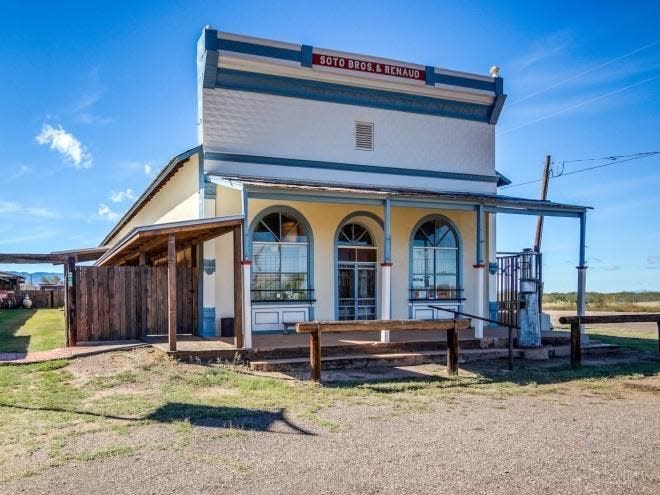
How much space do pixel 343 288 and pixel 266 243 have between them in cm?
235

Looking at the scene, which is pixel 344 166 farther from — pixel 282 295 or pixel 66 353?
pixel 66 353

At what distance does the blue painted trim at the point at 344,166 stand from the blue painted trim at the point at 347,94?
159cm

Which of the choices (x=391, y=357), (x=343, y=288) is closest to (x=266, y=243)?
(x=343, y=288)

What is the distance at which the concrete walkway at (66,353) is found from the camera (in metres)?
10.3

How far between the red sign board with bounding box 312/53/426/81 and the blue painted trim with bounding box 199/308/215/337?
6.55 m

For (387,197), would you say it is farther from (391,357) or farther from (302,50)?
(302,50)

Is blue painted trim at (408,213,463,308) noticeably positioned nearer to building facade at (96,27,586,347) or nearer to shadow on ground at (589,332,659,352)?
building facade at (96,27,586,347)

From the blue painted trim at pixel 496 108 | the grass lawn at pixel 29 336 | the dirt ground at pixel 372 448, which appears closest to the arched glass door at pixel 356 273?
the blue painted trim at pixel 496 108

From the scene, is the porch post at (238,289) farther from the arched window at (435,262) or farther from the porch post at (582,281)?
the porch post at (582,281)

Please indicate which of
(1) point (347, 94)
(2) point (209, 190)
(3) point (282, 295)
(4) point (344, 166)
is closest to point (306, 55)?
(1) point (347, 94)

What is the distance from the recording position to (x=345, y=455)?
5.45 meters

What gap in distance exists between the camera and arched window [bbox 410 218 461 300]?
15.3m

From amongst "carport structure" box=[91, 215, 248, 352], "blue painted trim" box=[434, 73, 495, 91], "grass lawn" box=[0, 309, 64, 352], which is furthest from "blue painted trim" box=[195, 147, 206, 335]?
"blue painted trim" box=[434, 73, 495, 91]

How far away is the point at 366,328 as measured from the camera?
9.56 meters
